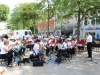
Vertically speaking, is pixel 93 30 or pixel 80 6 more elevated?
pixel 80 6

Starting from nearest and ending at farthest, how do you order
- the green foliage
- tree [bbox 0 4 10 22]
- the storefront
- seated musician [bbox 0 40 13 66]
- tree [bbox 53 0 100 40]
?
seated musician [bbox 0 40 13 66] → tree [bbox 53 0 100 40] → the storefront → the green foliage → tree [bbox 0 4 10 22]

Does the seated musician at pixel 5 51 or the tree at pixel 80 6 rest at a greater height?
the tree at pixel 80 6

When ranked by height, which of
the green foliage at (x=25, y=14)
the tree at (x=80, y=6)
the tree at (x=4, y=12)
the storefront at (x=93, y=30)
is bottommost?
the storefront at (x=93, y=30)

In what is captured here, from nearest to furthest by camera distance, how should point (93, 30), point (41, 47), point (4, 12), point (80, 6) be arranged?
point (41, 47)
point (80, 6)
point (93, 30)
point (4, 12)

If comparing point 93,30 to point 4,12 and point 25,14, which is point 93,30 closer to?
point 25,14

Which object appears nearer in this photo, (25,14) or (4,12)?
(25,14)

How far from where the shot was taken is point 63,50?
15.1 meters

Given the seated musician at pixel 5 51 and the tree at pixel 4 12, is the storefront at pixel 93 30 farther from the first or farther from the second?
the seated musician at pixel 5 51

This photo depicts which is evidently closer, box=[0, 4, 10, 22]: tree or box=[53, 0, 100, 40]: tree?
box=[53, 0, 100, 40]: tree

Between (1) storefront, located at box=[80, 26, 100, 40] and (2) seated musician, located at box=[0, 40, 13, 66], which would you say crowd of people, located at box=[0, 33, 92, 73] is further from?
(1) storefront, located at box=[80, 26, 100, 40]

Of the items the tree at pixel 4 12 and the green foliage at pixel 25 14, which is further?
the tree at pixel 4 12

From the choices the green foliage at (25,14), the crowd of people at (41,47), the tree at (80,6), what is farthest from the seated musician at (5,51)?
the green foliage at (25,14)

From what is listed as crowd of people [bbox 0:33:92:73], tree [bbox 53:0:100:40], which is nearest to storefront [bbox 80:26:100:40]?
tree [bbox 53:0:100:40]

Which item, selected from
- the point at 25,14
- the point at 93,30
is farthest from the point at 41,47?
the point at 25,14
